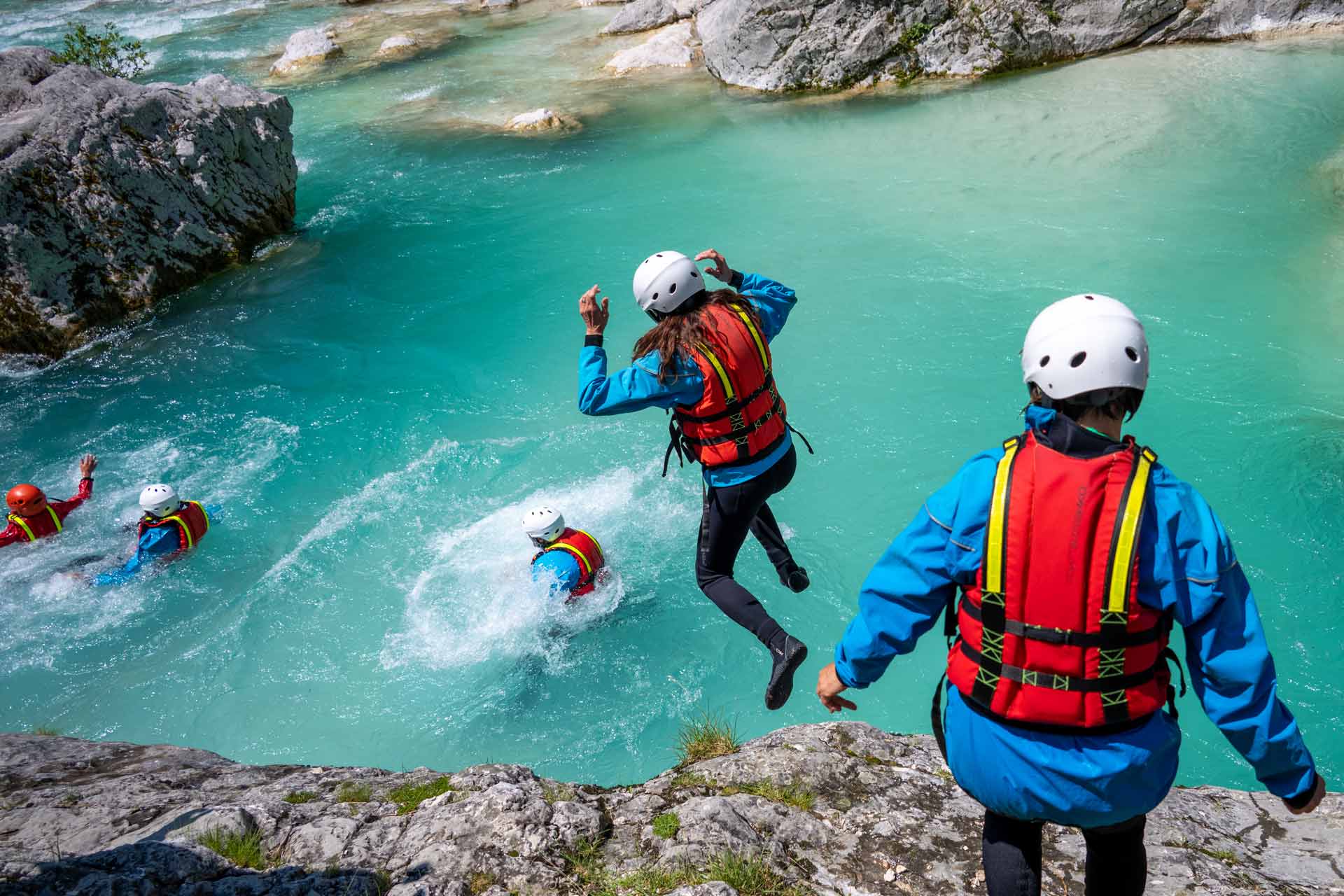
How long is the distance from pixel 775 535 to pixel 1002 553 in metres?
3.31

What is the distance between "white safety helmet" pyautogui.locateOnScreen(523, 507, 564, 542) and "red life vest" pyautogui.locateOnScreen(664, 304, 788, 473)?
1820mm

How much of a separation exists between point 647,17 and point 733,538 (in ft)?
70.1

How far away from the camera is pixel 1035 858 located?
248 cm

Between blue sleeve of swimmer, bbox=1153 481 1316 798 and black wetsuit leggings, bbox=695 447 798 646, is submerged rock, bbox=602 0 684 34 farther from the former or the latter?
blue sleeve of swimmer, bbox=1153 481 1316 798

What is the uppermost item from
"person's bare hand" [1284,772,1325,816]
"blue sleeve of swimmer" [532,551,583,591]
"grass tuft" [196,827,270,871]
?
"person's bare hand" [1284,772,1325,816]

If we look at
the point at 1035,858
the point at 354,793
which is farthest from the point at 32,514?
the point at 1035,858

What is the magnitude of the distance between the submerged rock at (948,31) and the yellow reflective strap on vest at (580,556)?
46.2 feet

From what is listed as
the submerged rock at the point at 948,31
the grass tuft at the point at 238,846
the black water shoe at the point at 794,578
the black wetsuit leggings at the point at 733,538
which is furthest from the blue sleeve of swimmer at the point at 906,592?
the submerged rock at the point at 948,31

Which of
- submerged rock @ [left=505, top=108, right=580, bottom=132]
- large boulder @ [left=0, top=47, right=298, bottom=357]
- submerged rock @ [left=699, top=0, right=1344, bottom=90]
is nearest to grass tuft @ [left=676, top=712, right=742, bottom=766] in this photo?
large boulder @ [left=0, top=47, right=298, bottom=357]

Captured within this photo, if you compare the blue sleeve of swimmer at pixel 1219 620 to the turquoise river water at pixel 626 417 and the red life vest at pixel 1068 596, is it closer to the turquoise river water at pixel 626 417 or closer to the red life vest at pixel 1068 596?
the red life vest at pixel 1068 596

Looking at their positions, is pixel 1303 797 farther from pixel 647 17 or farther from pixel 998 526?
pixel 647 17

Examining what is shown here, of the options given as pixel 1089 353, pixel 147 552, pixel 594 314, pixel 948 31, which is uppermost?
pixel 948 31

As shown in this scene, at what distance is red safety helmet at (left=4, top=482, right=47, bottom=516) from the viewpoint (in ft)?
25.3

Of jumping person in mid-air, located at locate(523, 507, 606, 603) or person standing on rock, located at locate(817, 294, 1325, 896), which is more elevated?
person standing on rock, located at locate(817, 294, 1325, 896)
